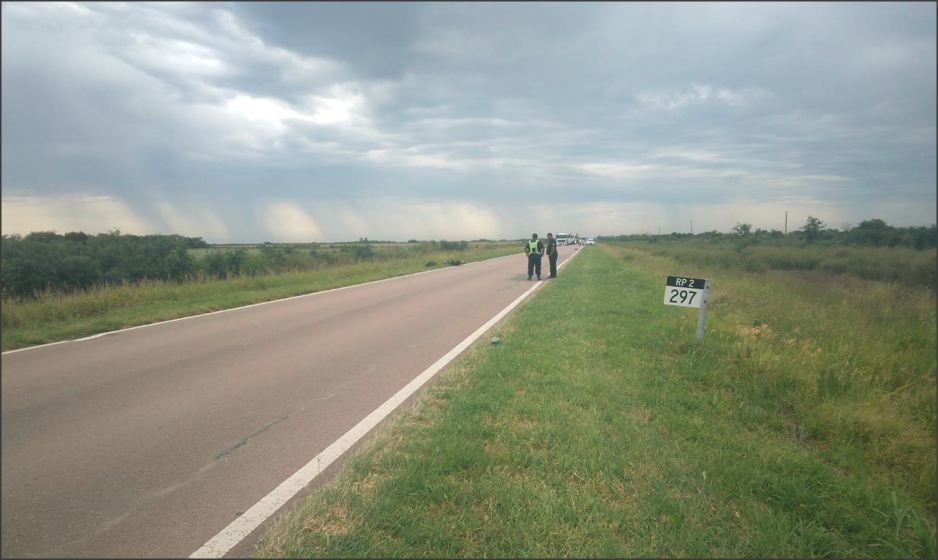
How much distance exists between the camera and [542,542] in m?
2.67

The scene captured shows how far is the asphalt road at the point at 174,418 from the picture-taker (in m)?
2.74

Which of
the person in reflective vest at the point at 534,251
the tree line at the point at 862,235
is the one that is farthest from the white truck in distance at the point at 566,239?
the person in reflective vest at the point at 534,251

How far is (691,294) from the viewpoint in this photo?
23.1ft

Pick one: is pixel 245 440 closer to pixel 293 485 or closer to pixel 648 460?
pixel 293 485

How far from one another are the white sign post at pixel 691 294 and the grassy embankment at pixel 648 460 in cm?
43

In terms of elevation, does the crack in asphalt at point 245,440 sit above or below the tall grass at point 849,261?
below

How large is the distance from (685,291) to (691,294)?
94mm

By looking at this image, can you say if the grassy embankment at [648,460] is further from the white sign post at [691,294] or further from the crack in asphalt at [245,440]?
the crack in asphalt at [245,440]

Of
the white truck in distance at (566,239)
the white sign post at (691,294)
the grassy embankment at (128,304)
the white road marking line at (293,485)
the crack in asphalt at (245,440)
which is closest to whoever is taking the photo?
the white road marking line at (293,485)

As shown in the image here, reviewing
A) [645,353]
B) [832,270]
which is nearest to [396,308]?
[645,353]

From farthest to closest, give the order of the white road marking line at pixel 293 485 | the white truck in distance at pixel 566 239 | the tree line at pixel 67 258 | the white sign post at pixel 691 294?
1. the white truck in distance at pixel 566 239
2. the white sign post at pixel 691 294
3. the tree line at pixel 67 258
4. the white road marking line at pixel 293 485

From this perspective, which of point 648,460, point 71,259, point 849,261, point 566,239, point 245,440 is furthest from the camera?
point 566,239

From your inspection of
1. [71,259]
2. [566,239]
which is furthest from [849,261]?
[566,239]

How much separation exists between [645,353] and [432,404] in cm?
338
